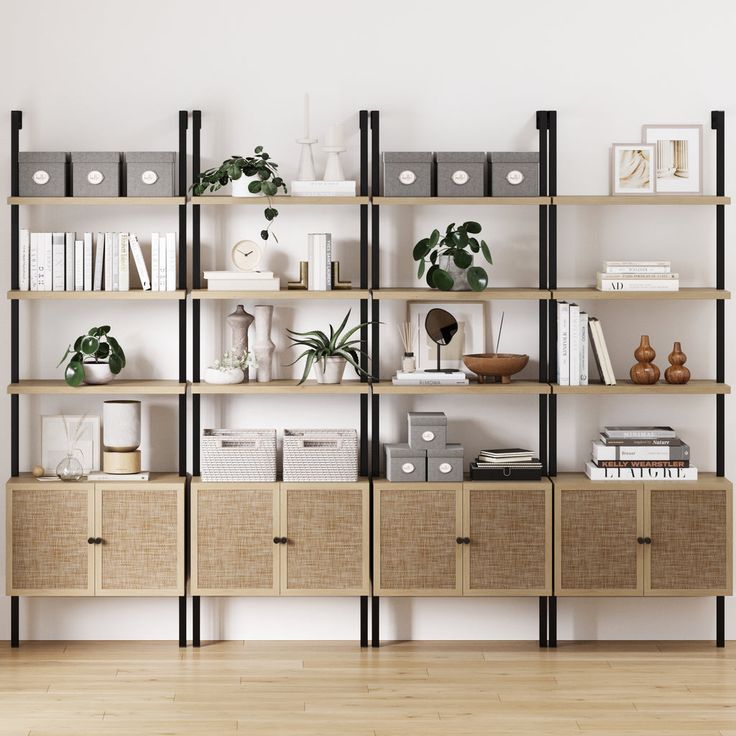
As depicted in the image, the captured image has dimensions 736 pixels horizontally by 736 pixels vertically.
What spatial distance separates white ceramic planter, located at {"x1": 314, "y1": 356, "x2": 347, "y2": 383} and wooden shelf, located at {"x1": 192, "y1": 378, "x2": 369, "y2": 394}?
0.03 metres

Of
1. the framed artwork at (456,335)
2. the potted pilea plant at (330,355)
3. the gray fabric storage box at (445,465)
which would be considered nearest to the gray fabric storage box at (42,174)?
the potted pilea plant at (330,355)

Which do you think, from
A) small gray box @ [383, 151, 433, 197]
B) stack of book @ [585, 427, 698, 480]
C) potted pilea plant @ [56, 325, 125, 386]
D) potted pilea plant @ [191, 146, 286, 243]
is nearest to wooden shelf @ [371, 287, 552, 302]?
small gray box @ [383, 151, 433, 197]

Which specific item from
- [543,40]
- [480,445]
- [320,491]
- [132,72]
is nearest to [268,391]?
[320,491]

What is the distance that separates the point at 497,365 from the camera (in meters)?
4.15

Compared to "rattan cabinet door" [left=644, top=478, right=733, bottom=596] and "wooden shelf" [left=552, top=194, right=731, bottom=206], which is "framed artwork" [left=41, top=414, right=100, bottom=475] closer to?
"wooden shelf" [left=552, top=194, right=731, bottom=206]

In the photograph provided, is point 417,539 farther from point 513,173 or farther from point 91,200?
point 91,200

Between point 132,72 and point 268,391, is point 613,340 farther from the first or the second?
point 132,72

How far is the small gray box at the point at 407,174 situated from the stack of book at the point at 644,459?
1191 mm

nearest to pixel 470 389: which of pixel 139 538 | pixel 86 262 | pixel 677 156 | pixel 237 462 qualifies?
pixel 237 462

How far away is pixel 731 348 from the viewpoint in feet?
14.4

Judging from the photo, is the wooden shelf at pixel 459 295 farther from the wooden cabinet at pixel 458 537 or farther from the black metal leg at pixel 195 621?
the black metal leg at pixel 195 621

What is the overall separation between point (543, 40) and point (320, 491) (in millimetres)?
1950

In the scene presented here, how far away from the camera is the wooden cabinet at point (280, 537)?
4082 millimetres

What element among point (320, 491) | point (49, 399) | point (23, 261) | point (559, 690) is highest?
point (23, 261)
